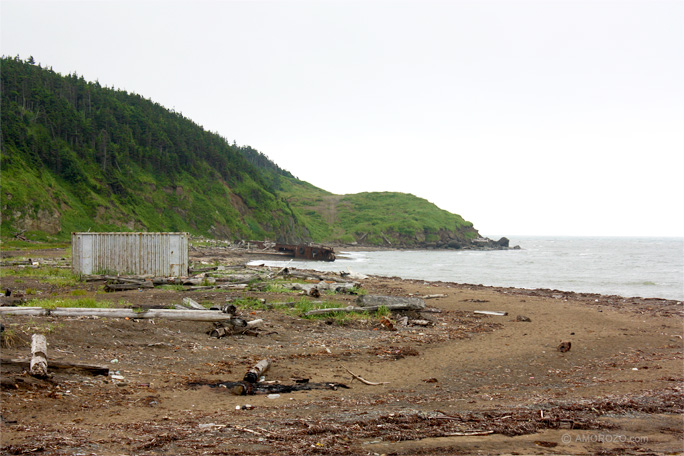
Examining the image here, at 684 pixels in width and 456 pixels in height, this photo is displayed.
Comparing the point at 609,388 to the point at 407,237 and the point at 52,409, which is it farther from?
the point at 407,237

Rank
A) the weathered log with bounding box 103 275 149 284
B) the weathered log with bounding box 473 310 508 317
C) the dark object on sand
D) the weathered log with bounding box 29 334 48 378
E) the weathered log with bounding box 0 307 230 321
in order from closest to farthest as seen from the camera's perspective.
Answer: the weathered log with bounding box 29 334 48 378 < the weathered log with bounding box 0 307 230 321 < the dark object on sand < the weathered log with bounding box 473 310 508 317 < the weathered log with bounding box 103 275 149 284

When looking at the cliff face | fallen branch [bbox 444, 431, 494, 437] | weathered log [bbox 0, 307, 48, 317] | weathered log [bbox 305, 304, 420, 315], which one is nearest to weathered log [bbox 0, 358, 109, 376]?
weathered log [bbox 0, 307, 48, 317]

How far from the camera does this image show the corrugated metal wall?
20.5 meters

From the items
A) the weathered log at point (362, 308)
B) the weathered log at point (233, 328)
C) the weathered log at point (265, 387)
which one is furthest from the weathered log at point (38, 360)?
the weathered log at point (362, 308)

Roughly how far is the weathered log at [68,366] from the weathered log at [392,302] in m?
9.22

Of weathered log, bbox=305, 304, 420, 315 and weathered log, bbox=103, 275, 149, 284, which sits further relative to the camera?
weathered log, bbox=103, 275, 149, 284

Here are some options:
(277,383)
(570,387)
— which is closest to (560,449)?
(570,387)

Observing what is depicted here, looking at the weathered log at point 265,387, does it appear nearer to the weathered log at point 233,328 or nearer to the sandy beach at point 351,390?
the sandy beach at point 351,390

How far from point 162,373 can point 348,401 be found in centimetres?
340

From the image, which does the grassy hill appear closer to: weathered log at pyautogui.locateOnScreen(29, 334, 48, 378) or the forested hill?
the forested hill

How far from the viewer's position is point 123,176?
68938 millimetres

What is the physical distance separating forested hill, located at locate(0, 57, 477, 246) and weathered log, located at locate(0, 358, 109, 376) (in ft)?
144

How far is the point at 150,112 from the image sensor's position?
9331cm

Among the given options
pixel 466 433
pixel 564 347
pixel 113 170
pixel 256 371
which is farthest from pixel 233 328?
pixel 113 170
